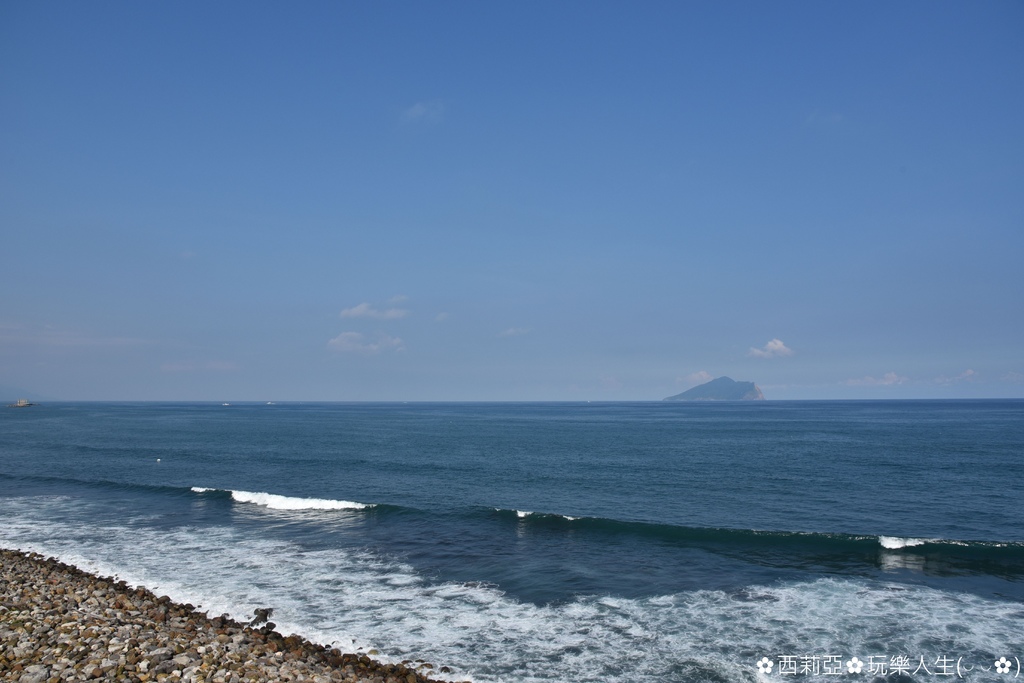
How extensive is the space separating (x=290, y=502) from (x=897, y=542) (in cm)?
3507

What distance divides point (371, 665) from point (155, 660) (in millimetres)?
5131

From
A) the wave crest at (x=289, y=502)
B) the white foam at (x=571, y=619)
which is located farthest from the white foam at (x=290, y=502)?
the white foam at (x=571, y=619)

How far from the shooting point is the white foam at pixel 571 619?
16.4 m

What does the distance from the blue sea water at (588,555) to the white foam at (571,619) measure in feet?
0.32

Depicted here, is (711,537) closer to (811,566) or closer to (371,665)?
(811,566)

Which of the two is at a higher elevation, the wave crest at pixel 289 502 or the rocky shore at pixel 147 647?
the rocky shore at pixel 147 647

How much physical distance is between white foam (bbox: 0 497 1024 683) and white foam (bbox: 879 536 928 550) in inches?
210

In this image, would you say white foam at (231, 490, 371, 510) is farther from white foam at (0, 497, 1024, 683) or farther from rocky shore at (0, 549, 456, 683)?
rocky shore at (0, 549, 456, 683)

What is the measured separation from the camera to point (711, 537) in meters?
30.2

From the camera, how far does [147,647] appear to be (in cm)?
1501

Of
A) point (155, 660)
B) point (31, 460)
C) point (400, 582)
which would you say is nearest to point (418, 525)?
point (400, 582)

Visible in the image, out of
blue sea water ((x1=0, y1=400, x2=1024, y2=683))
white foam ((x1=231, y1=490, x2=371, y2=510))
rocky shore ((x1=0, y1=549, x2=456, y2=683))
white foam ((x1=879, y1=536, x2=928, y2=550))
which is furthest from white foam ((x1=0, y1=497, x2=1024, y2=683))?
white foam ((x1=231, y1=490, x2=371, y2=510))

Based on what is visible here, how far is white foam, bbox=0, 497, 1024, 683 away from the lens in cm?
1642

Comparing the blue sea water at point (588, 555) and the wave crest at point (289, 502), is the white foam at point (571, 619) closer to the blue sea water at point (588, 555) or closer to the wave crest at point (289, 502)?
the blue sea water at point (588, 555)
